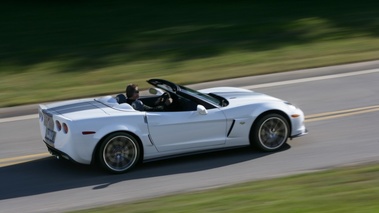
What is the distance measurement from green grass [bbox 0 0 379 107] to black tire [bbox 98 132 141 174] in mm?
4713

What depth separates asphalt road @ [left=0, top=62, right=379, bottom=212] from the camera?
991 cm

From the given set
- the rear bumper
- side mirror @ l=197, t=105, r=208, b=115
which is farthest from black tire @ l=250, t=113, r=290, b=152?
the rear bumper

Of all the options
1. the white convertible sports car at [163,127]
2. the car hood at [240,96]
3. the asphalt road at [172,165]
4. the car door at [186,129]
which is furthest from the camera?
the car hood at [240,96]

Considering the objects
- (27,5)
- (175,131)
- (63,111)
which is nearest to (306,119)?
(175,131)

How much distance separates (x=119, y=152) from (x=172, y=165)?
2.83 ft

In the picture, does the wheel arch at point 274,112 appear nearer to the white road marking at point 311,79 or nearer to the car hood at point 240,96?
the car hood at point 240,96

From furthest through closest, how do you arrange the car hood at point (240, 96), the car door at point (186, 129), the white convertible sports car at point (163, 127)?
the car hood at point (240, 96) < the car door at point (186, 129) < the white convertible sports car at point (163, 127)

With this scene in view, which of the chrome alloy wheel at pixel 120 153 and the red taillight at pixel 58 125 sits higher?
the red taillight at pixel 58 125

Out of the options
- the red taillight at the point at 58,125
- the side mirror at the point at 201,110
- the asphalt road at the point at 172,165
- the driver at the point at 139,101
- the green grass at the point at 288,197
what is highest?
the driver at the point at 139,101

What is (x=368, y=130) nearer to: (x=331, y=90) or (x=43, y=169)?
(x=331, y=90)

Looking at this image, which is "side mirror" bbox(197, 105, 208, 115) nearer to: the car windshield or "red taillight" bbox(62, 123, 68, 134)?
the car windshield

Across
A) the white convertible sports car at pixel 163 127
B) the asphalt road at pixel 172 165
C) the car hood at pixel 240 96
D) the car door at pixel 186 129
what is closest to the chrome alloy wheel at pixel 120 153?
the white convertible sports car at pixel 163 127

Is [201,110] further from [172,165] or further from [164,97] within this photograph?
[172,165]

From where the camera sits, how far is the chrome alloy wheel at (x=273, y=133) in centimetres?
1145
